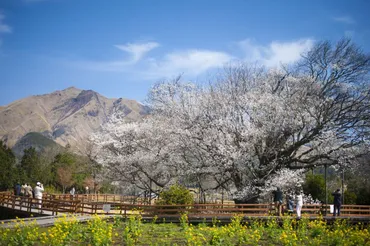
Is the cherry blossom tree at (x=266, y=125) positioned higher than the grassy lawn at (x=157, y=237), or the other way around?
the cherry blossom tree at (x=266, y=125)

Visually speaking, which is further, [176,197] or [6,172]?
[6,172]

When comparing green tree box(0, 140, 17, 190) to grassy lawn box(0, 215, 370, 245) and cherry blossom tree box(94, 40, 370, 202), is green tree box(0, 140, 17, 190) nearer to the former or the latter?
cherry blossom tree box(94, 40, 370, 202)

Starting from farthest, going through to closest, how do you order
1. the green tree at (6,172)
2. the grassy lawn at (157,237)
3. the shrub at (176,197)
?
the green tree at (6,172)
the shrub at (176,197)
the grassy lawn at (157,237)

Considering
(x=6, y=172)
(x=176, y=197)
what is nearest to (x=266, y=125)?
(x=176, y=197)

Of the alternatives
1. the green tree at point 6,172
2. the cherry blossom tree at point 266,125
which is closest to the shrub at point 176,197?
the cherry blossom tree at point 266,125

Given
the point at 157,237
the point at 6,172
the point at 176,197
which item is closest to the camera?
the point at 157,237

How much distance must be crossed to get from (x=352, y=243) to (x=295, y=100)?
1683 cm

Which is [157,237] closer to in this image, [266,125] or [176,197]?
[176,197]

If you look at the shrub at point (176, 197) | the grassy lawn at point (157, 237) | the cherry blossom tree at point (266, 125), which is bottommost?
the grassy lawn at point (157, 237)

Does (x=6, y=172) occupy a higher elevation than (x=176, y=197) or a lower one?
higher

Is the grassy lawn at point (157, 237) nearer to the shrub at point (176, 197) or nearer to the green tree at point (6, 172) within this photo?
the shrub at point (176, 197)

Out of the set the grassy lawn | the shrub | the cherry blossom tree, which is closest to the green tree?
the cherry blossom tree

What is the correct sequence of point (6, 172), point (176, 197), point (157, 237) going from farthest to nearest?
point (6, 172) → point (176, 197) → point (157, 237)

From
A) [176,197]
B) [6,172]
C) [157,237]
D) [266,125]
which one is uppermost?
[266,125]
